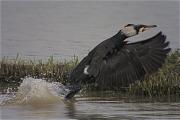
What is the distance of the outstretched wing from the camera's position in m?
13.1

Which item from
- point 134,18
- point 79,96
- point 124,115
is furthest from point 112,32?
point 124,115

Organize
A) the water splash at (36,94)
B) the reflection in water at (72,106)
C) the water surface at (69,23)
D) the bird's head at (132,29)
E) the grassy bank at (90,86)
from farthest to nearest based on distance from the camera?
the water surface at (69,23) < the grassy bank at (90,86) < the water splash at (36,94) < the bird's head at (132,29) < the reflection in water at (72,106)

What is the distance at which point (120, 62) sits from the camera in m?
13.2

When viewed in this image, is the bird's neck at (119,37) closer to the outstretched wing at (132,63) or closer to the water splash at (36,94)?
the outstretched wing at (132,63)

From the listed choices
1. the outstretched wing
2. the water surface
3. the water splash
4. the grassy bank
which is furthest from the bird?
the water surface

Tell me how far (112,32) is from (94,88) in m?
11.6

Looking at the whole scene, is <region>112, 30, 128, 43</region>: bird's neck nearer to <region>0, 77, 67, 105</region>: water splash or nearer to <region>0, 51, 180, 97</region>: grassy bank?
<region>0, 77, 67, 105</region>: water splash

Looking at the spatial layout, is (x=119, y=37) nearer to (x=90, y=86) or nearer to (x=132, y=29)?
(x=132, y=29)

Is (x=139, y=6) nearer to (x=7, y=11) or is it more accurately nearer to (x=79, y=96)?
(x=7, y=11)

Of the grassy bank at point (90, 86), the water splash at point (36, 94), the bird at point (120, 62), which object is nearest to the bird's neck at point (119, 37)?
the bird at point (120, 62)

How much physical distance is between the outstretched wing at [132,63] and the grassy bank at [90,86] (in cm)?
180

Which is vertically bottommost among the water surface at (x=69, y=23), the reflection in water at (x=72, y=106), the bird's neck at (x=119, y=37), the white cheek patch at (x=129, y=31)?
the reflection in water at (x=72, y=106)

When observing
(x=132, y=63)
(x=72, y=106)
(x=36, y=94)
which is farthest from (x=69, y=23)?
(x=132, y=63)

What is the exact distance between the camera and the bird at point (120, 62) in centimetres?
1312
